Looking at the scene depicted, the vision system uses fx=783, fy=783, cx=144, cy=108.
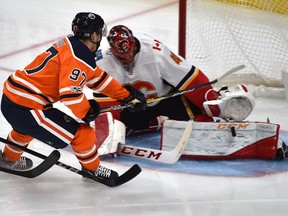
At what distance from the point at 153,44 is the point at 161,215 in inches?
43.5

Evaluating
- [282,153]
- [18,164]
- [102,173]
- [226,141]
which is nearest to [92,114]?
[102,173]

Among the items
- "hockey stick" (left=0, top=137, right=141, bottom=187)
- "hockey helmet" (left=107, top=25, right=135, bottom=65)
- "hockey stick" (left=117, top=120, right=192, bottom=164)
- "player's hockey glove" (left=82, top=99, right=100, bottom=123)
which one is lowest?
"hockey stick" (left=117, top=120, right=192, bottom=164)

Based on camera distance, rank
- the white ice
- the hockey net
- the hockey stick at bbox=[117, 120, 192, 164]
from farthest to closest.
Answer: the hockey net → the hockey stick at bbox=[117, 120, 192, 164] → the white ice

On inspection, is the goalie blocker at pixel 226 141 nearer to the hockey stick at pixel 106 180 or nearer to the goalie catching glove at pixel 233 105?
the goalie catching glove at pixel 233 105

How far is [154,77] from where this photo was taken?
3.90 metres

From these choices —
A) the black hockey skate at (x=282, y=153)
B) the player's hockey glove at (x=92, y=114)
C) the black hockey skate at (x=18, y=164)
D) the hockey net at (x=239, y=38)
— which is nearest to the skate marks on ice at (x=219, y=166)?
the black hockey skate at (x=282, y=153)

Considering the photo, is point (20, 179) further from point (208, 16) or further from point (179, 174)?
point (208, 16)

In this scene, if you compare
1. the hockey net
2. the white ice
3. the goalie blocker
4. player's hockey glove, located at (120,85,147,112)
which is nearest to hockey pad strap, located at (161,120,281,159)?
the goalie blocker

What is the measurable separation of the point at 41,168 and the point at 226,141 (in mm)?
942

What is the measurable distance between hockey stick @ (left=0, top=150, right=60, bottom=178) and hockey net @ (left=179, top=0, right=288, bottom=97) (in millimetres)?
1694

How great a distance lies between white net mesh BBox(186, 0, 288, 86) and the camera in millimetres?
4574

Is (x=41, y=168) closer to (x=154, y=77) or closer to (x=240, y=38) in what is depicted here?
(x=154, y=77)

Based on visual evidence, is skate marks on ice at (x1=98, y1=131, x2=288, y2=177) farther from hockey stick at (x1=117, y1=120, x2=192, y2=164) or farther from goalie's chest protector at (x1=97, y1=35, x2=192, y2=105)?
goalie's chest protector at (x1=97, y1=35, x2=192, y2=105)

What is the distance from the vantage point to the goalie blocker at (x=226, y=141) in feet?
12.3
